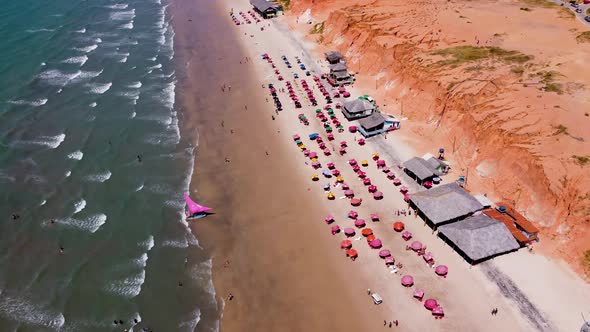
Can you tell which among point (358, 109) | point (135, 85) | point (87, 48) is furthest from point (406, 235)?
point (87, 48)

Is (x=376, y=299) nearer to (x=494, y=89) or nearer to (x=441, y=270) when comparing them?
(x=441, y=270)

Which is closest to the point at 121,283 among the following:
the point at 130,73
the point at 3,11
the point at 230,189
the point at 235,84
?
the point at 230,189

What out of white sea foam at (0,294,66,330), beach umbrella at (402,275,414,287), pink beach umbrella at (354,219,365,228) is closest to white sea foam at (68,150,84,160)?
white sea foam at (0,294,66,330)

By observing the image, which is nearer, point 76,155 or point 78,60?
point 76,155

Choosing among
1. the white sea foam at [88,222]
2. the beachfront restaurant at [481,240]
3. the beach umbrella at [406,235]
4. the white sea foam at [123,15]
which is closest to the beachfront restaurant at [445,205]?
the beachfront restaurant at [481,240]

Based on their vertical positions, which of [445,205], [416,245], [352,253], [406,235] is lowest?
[352,253]

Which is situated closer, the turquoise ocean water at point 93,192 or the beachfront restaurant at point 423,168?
the turquoise ocean water at point 93,192

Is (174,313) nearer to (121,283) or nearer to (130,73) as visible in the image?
(121,283)

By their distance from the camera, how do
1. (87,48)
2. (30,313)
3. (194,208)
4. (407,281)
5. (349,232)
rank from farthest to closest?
(87,48), (194,208), (349,232), (407,281), (30,313)

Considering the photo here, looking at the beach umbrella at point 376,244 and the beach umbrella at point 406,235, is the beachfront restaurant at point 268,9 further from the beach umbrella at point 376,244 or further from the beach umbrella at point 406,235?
the beach umbrella at point 376,244
